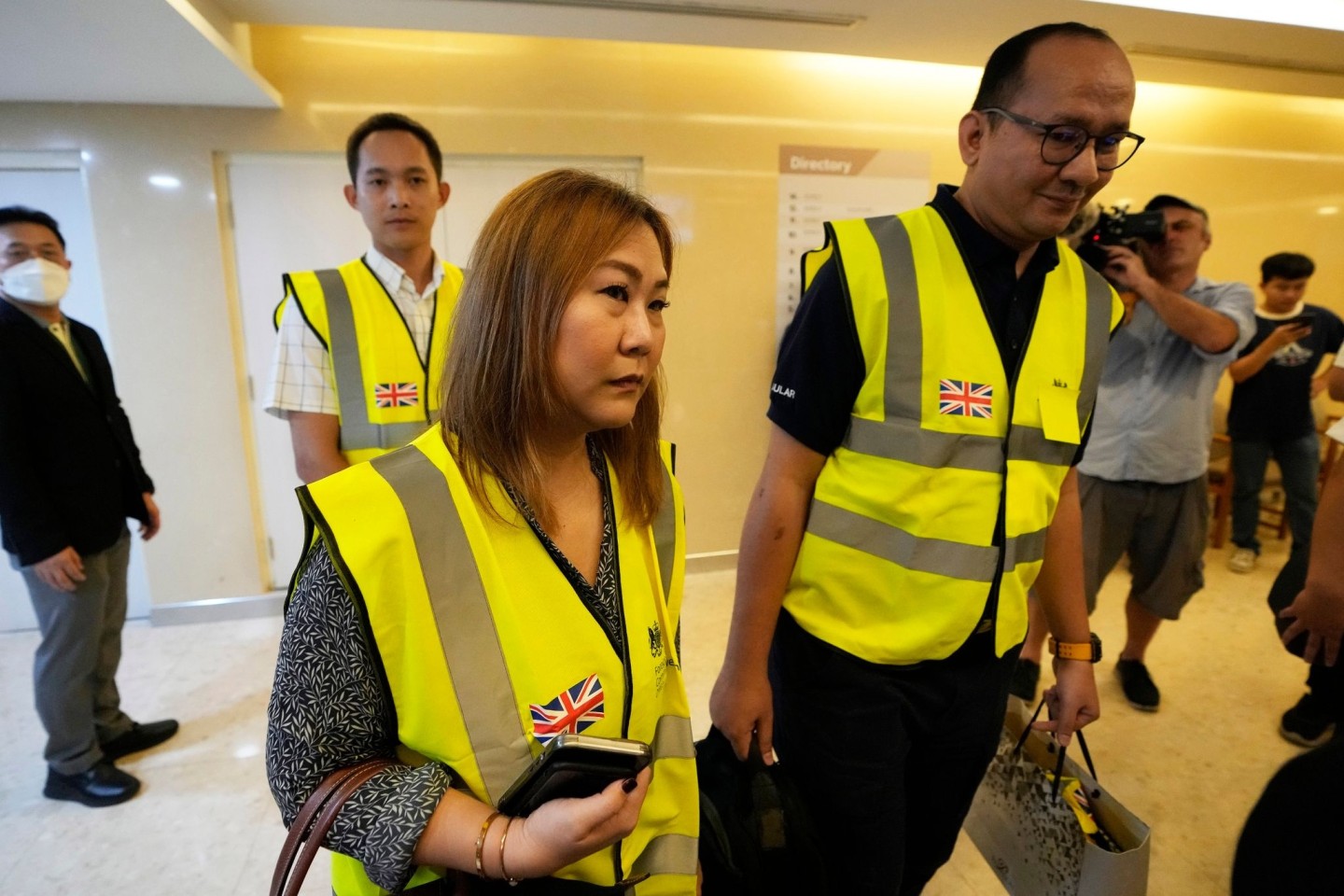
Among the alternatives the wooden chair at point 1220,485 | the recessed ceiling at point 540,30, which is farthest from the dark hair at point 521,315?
the wooden chair at point 1220,485

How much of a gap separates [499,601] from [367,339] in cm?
113

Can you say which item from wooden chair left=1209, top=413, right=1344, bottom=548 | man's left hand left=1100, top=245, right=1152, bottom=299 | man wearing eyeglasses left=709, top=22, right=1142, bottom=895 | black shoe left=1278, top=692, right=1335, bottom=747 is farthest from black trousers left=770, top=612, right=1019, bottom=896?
wooden chair left=1209, top=413, right=1344, bottom=548

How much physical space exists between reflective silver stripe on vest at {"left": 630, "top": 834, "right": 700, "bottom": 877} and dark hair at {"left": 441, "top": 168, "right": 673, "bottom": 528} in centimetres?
44

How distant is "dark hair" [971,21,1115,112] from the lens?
94cm

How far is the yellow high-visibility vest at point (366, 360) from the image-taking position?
158 centimetres

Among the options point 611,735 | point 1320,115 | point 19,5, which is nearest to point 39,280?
point 19,5

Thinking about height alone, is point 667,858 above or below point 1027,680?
above

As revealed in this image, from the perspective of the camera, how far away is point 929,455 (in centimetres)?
99

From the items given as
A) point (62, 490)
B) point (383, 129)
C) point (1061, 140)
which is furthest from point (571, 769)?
point (62, 490)

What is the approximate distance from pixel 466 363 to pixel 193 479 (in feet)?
9.82

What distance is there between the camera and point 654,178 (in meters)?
3.20

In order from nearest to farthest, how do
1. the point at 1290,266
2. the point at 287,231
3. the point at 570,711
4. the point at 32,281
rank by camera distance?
the point at 570,711 < the point at 32,281 < the point at 287,231 < the point at 1290,266

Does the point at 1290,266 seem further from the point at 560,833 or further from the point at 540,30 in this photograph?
the point at 560,833

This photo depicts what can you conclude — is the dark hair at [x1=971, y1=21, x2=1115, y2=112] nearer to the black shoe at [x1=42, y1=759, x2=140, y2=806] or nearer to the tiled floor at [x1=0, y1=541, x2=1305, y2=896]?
the tiled floor at [x1=0, y1=541, x2=1305, y2=896]
